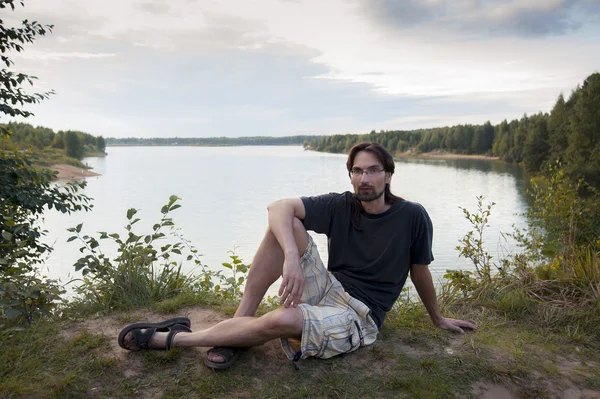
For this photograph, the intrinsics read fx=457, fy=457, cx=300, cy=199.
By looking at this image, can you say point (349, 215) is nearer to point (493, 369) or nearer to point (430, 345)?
point (430, 345)

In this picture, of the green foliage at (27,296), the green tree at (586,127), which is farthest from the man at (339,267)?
the green tree at (586,127)

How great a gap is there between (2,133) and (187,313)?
2181 mm

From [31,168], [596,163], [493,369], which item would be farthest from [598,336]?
[596,163]

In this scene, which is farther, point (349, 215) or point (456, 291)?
point (456, 291)

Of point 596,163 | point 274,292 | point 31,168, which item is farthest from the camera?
point 596,163

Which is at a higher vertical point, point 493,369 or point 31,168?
point 31,168

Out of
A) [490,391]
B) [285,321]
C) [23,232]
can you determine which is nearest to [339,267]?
[285,321]

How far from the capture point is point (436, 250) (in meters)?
12.3

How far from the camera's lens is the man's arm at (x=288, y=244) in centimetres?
227

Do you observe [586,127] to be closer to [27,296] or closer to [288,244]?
[288,244]

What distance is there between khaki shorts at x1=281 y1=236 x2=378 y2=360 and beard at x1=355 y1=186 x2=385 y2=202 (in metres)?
0.39

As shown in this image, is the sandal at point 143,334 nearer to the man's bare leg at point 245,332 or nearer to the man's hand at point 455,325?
the man's bare leg at point 245,332

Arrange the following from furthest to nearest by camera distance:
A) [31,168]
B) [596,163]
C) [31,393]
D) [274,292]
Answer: [596,163]
[274,292]
[31,168]
[31,393]

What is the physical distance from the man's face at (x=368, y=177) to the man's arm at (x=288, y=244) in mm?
352
